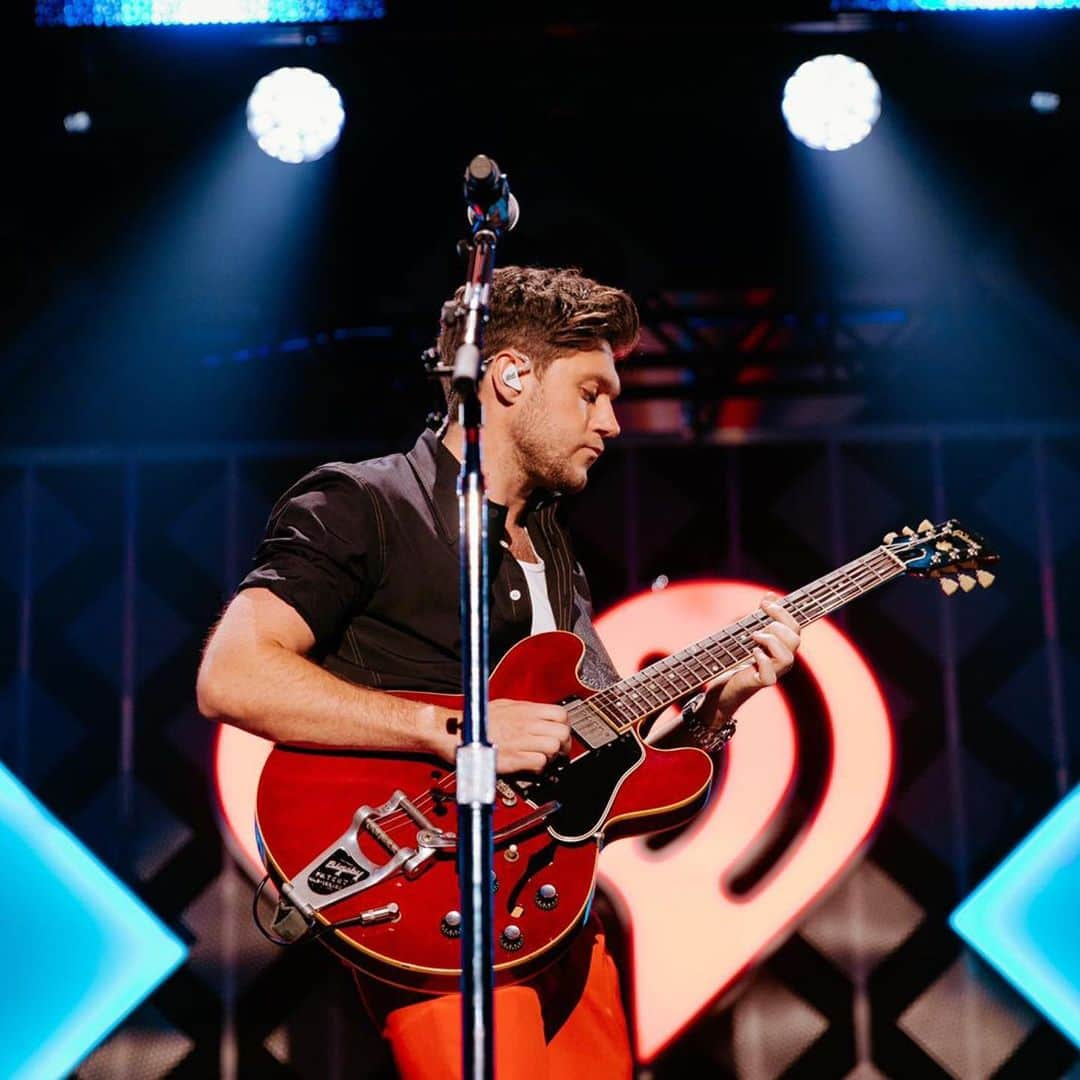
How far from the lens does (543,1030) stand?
227cm

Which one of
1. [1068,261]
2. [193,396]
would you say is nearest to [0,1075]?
[193,396]

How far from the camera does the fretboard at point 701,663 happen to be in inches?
95.7

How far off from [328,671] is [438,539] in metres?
0.34

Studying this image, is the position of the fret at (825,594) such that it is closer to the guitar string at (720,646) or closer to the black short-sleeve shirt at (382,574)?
the guitar string at (720,646)

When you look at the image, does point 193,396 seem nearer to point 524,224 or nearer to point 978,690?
point 524,224

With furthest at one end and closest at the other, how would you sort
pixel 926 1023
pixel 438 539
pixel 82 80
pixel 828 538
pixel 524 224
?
pixel 828 538, pixel 926 1023, pixel 524 224, pixel 82 80, pixel 438 539

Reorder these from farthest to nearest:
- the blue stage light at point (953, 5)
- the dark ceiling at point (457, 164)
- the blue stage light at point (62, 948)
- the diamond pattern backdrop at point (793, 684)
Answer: the diamond pattern backdrop at point (793, 684)
the blue stage light at point (62, 948)
the dark ceiling at point (457, 164)
the blue stage light at point (953, 5)

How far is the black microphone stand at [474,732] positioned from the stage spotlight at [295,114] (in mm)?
2590

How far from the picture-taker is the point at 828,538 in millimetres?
5535

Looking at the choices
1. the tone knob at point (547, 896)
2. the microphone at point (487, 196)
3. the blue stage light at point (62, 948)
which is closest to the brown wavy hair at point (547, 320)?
the microphone at point (487, 196)

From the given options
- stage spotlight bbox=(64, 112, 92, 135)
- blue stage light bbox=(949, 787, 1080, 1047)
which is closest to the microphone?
stage spotlight bbox=(64, 112, 92, 135)

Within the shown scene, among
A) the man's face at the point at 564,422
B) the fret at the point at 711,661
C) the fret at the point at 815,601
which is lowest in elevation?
the fret at the point at 815,601

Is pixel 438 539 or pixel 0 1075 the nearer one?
pixel 438 539

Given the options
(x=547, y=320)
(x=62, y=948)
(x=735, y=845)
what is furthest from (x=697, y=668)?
(x=62, y=948)
